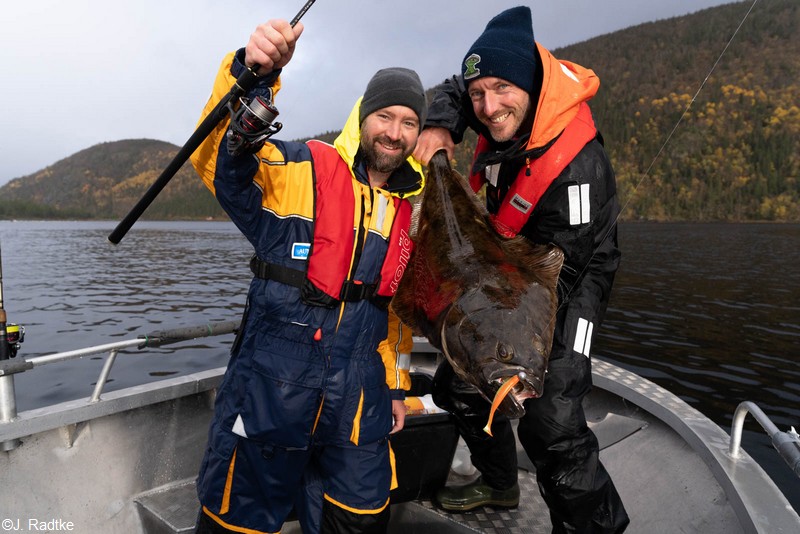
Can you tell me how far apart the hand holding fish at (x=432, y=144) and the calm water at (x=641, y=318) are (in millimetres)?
1850

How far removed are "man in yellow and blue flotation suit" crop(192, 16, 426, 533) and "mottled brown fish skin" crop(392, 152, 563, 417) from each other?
9.2 inches

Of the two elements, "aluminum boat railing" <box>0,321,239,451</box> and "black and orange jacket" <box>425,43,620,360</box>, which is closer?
"black and orange jacket" <box>425,43,620,360</box>

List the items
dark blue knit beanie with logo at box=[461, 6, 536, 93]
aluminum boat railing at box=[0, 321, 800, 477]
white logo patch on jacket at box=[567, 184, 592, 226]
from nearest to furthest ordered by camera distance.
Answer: aluminum boat railing at box=[0, 321, 800, 477] → white logo patch on jacket at box=[567, 184, 592, 226] → dark blue knit beanie with logo at box=[461, 6, 536, 93]

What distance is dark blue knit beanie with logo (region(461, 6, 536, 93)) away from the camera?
3.10m

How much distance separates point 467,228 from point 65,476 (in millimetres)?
3141

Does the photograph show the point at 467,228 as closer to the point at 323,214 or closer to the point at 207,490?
the point at 323,214

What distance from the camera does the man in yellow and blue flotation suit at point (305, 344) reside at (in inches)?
107

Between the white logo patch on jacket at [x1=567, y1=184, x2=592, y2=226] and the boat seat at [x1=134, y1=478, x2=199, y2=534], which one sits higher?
the white logo patch on jacket at [x1=567, y1=184, x2=592, y2=226]

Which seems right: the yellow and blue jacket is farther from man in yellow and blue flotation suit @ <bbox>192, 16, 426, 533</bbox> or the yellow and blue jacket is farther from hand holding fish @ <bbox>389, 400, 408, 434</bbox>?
hand holding fish @ <bbox>389, 400, 408, 434</bbox>

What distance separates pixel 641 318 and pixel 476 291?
17.8 m

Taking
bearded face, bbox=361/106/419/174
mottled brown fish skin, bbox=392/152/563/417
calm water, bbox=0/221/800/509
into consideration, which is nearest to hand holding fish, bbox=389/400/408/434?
mottled brown fish skin, bbox=392/152/563/417

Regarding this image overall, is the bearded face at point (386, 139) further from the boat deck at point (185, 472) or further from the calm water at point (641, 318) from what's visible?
the boat deck at point (185, 472)

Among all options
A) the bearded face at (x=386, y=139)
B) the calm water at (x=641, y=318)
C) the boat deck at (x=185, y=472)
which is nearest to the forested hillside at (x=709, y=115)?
the bearded face at (x=386, y=139)

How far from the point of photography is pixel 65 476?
350 cm
